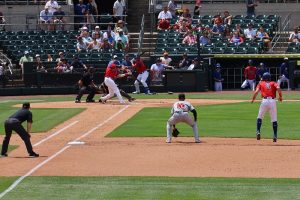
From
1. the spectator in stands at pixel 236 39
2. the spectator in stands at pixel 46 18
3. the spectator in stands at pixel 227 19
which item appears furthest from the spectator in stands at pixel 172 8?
the spectator in stands at pixel 46 18

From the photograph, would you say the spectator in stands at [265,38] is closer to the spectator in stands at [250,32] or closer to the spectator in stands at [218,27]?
the spectator in stands at [250,32]

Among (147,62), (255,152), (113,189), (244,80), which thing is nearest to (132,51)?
(147,62)

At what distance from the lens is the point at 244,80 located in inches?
1725

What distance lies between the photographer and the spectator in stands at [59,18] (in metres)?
46.0

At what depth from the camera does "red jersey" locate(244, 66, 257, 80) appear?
41.7m

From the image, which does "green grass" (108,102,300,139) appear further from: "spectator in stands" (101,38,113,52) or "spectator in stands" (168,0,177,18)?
"spectator in stands" (168,0,177,18)

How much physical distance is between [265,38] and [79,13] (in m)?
10.1

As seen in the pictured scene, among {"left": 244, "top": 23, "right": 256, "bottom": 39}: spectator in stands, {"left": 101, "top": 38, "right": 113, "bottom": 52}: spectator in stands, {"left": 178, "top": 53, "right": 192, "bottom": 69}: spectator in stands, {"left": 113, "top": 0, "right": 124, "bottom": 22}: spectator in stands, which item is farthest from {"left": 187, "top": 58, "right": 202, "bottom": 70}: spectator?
{"left": 113, "top": 0, "right": 124, "bottom": 22}: spectator in stands

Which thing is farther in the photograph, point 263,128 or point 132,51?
point 132,51

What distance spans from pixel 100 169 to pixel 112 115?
11806 millimetres

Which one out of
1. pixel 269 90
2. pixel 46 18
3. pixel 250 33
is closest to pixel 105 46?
pixel 46 18

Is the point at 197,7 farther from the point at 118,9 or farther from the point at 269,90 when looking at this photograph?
the point at 269,90

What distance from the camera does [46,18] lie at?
4647cm

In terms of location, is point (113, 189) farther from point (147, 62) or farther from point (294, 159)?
point (147, 62)
